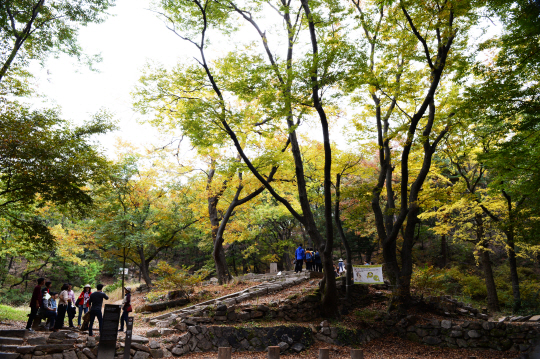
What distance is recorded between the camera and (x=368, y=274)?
425 inches

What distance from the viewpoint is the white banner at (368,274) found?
419 inches

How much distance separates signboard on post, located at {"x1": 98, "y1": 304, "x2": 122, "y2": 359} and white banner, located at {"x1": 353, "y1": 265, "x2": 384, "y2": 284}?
7.67m

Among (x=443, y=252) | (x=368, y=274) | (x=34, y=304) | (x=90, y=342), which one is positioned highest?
(x=443, y=252)

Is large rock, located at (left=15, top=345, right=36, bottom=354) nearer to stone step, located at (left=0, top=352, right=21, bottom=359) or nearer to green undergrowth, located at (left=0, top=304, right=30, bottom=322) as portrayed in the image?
stone step, located at (left=0, top=352, right=21, bottom=359)

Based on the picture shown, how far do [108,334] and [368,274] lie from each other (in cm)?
812

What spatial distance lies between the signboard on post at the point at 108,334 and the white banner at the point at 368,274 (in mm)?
7666

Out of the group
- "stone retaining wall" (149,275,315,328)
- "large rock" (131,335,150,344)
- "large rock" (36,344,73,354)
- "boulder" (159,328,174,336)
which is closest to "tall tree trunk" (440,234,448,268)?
"stone retaining wall" (149,275,315,328)

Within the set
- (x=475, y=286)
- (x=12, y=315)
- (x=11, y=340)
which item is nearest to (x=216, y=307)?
(x=11, y=340)

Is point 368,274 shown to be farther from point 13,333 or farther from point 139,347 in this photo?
point 13,333

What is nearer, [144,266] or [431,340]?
[431,340]

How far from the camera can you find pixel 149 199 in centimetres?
1873

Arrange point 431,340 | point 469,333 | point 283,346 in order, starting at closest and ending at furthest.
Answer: point 283,346 < point 469,333 < point 431,340

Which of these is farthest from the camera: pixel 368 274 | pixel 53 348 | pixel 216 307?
pixel 368 274

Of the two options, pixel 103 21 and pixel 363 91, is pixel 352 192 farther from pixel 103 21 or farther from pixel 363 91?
pixel 103 21
